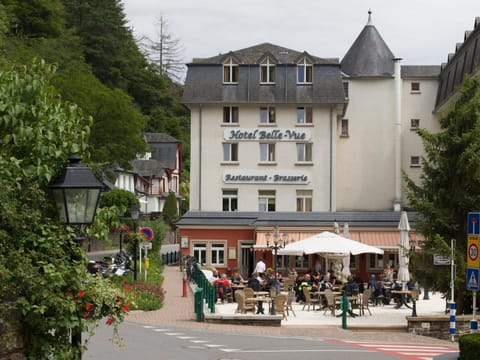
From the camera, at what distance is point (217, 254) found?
5591 centimetres

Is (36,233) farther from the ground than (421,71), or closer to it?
closer to it

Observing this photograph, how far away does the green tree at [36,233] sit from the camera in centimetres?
955

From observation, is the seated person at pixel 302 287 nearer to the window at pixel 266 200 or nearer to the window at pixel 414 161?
the window at pixel 266 200

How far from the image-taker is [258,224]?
54438 millimetres

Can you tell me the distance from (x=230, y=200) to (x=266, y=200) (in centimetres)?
229

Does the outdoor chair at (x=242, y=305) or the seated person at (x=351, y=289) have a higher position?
the seated person at (x=351, y=289)

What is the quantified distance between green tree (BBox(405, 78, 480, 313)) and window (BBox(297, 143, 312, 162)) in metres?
28.3

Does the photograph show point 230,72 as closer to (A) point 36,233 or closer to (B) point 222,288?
(B) point 222,288

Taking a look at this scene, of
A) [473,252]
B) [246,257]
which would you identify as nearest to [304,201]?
[246,257]

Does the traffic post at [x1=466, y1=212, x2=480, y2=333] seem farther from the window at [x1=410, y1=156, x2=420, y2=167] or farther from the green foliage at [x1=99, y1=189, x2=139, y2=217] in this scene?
the green foliage at [x1=99, y1=189, x2=139, y2=217]

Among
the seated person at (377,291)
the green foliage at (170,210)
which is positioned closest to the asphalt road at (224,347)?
the seated person at (377,291)

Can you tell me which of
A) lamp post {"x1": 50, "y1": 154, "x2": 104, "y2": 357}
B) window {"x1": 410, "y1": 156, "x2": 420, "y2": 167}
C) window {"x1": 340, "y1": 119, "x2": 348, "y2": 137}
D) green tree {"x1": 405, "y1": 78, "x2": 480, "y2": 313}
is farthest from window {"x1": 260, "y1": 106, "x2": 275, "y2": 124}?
lamp post {"x1": 50, "y1": 154, "x2": 104, "y2": 357}

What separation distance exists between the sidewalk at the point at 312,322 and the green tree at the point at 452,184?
97.1 inches

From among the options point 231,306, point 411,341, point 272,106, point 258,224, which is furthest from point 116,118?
point 411,341
